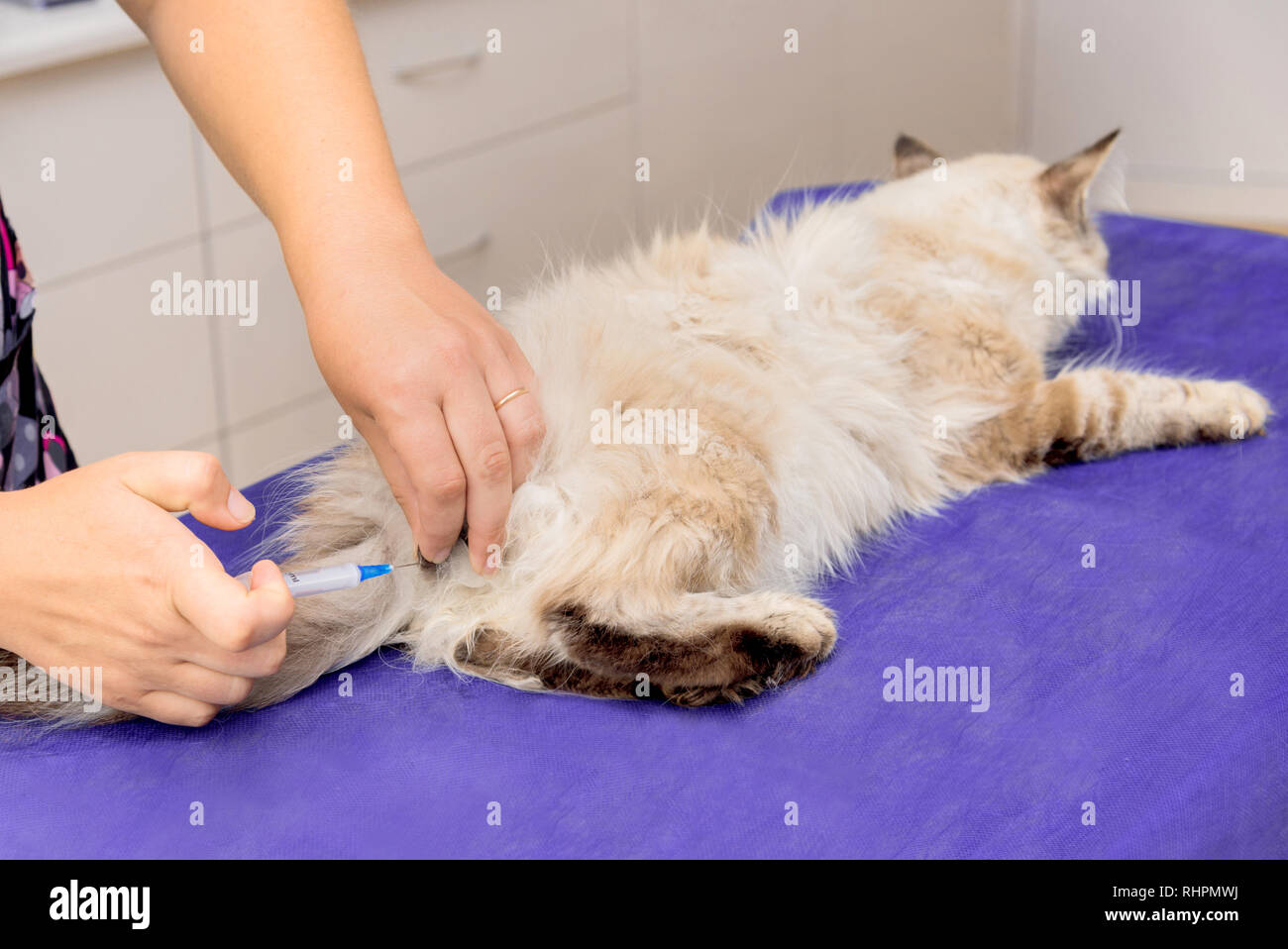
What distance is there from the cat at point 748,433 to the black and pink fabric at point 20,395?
0.27m

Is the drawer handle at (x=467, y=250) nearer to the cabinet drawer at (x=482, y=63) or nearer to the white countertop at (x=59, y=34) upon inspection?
the cabinet drawer at (x=482, y=63)

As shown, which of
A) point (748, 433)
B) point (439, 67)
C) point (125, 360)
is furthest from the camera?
point (439, 67)

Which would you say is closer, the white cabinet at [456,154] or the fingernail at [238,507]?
the fingernail at [238,507]

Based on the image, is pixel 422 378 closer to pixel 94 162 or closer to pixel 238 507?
pixel 238 507

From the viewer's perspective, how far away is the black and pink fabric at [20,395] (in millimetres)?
1121

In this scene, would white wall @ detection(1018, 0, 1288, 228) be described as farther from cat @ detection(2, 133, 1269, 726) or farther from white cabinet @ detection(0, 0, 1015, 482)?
cat @ detection(2, 133, 1269, 726)

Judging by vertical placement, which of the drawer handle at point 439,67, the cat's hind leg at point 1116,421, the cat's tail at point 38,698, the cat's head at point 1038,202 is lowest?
the cat's tail at point 38,698

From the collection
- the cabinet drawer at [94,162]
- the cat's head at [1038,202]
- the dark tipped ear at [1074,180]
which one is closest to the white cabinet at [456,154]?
the cabinet drawer at [94,162]

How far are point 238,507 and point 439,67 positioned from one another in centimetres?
185

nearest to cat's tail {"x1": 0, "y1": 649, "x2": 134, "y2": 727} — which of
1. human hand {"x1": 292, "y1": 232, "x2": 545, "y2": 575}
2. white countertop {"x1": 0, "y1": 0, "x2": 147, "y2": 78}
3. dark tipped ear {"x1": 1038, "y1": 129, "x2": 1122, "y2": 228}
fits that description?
human hand {"x1": 292, "y1": 232, "x2": 545, "y2": 575}

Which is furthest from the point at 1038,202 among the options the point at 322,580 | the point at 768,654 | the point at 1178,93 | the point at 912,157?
the point at 1178,93

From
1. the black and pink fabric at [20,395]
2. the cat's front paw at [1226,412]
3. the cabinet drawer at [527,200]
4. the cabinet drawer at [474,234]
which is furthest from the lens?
the cabinet drawer at [527,200]

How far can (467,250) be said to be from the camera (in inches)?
108

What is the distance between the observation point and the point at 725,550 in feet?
4.20
